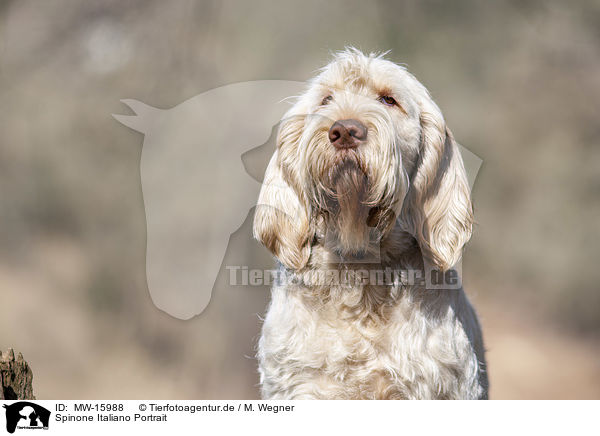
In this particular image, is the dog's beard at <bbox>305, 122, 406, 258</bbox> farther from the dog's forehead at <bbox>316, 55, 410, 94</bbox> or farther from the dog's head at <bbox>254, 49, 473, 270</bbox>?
the dog's forehead at <bbox>316, 55, 410, 94</bbox>

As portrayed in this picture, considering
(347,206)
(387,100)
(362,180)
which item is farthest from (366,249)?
(387,100)

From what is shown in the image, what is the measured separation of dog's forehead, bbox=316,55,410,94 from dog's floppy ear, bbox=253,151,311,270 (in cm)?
41

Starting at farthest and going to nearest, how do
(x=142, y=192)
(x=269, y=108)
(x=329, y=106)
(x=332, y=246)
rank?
(x=142, y=192) → (x=269, y=108) → (x=332, y=246) → (x=329, y=106)

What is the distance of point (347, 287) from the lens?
2.82 m

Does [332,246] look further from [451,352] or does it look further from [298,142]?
[451,352]

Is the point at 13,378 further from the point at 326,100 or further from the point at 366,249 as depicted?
the point at 326,100

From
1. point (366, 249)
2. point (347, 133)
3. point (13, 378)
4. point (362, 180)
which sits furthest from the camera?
point (13, 378)

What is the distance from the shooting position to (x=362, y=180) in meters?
2.69

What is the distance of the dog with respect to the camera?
2727 millimetres
